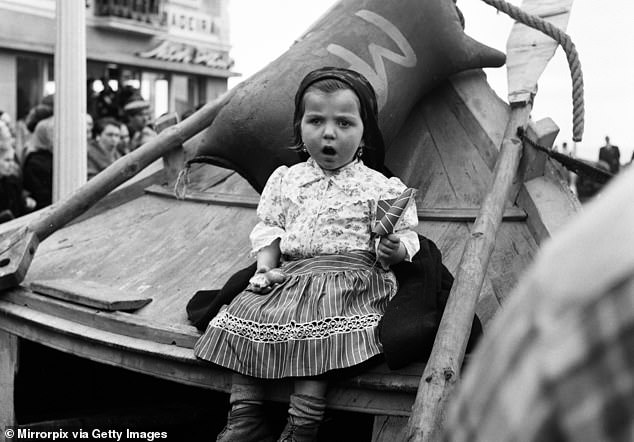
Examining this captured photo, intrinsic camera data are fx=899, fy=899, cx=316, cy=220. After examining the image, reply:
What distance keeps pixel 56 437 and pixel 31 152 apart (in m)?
3.82

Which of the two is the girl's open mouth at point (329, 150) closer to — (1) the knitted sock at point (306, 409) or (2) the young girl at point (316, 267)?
(2) the young girl at point (316, 267)

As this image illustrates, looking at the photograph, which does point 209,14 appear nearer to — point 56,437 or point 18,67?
point 18,67

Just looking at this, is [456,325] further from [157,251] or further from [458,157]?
[157,251]

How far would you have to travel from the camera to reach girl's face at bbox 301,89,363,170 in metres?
2.49

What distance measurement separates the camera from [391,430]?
223 cm

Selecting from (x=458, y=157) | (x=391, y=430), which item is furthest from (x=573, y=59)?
(x=391, y=430)

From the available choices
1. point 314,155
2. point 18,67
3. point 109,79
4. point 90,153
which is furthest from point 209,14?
point 314,155

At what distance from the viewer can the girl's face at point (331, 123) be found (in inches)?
97.9

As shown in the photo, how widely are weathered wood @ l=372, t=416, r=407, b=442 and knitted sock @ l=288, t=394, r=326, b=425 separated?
6.1 inches

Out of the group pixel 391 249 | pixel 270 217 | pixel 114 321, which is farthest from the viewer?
pixel 114 321

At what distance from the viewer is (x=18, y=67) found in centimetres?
1362

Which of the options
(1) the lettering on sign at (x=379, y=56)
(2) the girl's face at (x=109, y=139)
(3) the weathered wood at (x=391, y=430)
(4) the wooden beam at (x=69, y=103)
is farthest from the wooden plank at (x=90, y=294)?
(2) the girl's face at (x=109, y=139)

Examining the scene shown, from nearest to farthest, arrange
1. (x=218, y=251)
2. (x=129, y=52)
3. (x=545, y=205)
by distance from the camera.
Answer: (x=545, y=205) < (x=218, y=251) < (x=129, y=52)

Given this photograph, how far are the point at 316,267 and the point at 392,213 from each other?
0.84 feet
